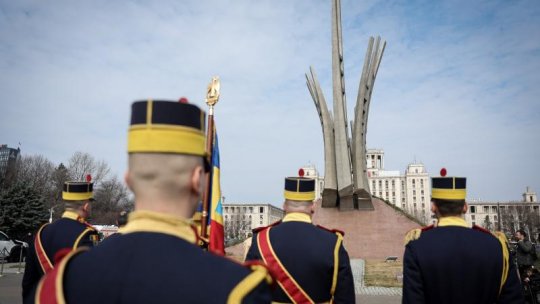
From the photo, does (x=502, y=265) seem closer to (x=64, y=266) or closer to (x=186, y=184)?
(x=186, y=184)

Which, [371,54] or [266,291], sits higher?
[371,54]

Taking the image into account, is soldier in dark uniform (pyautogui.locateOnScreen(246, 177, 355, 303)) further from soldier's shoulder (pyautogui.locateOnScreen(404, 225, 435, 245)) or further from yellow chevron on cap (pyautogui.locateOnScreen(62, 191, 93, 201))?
yellow chevron on cap (pyautogui.locateOnScreen(62, 191, 93, 201))

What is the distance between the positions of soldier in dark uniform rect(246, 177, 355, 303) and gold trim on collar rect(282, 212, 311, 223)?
31 mm

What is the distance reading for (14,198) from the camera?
83.4 ft

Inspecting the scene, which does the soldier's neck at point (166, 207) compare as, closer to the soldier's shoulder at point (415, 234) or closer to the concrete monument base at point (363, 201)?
the soldier's shoulder at point (415, 234)

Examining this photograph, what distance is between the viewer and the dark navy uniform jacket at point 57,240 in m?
3.53

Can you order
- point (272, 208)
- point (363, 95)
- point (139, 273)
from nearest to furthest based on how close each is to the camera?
1. point (139, 273)
2. point (363, 95)
3. point (272, 208)

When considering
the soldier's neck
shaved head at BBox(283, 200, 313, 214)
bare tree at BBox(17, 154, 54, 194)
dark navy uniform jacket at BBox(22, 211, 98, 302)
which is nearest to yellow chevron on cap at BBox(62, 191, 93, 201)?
dark navy uniform jacket at BBox(22, 211, 98, 302)

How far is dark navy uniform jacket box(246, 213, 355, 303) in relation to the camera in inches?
118

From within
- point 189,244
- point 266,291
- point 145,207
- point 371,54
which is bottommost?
point 266,291

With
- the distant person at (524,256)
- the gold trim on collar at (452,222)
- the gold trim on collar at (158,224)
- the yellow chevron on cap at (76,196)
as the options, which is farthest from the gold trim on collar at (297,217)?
the distant person at (524,256)

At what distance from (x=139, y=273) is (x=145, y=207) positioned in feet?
0.69

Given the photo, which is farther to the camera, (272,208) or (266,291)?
(272,208)

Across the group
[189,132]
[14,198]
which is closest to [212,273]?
[189,132]
